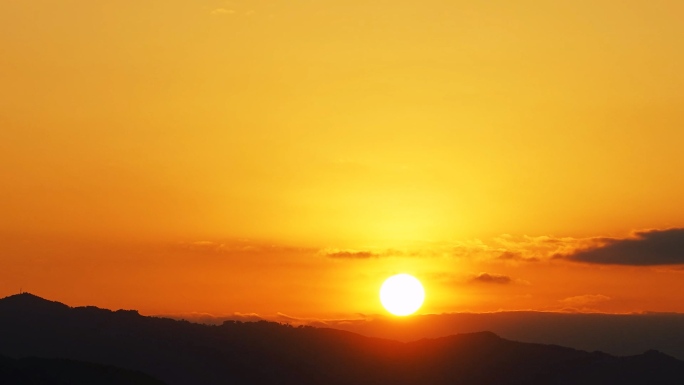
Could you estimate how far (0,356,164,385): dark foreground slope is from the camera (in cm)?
9900

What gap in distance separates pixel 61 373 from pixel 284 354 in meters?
56.2

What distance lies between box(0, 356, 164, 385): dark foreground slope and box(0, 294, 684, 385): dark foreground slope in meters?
26.9

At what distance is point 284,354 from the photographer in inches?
6334

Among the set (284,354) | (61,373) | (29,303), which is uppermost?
(29,303)

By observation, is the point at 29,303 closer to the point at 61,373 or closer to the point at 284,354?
the point at 284,354

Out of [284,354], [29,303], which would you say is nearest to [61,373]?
[29,303]

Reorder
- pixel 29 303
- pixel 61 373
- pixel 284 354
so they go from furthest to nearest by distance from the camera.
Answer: pixel 284 354, pixel 29 303, pixel 61 373

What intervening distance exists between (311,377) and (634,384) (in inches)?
1768

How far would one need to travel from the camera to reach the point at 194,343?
6024 inches

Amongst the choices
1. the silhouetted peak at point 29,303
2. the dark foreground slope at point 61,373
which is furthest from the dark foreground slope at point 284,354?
the dark foreground slope at point 61,373

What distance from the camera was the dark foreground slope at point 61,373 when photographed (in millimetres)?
99000

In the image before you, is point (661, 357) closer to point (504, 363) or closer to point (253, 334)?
point (504, 363)

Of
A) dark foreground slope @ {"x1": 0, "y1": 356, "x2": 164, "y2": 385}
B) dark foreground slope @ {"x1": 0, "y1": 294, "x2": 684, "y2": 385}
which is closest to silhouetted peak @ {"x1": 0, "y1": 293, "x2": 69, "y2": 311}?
dark foreground slope @ {"x1": 0, "y1": 294, "x2": 684, "y2": 385}

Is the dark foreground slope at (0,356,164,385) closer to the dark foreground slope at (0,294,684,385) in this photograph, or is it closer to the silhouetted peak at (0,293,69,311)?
the dark foreground slope at (0,294,684,385)
